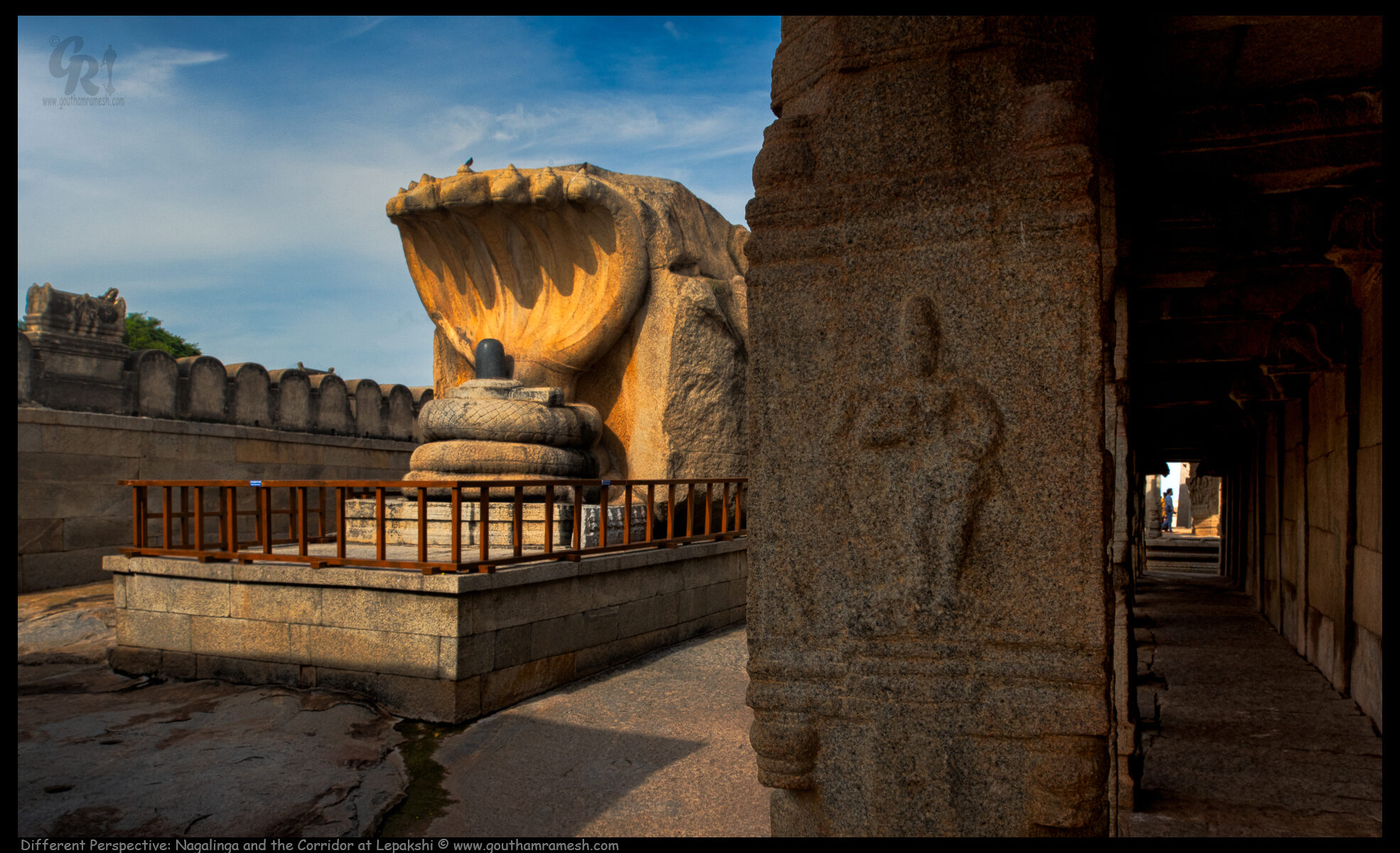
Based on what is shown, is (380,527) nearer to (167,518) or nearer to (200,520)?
(200,520)

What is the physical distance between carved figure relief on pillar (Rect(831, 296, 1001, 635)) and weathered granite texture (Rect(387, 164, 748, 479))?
7231 mm

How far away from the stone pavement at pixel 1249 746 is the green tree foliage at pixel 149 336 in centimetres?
2936

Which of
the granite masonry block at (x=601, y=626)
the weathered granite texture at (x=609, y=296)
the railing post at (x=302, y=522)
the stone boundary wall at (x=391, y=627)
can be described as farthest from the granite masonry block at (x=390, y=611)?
the weathered granite texture at (x=609, y=296)

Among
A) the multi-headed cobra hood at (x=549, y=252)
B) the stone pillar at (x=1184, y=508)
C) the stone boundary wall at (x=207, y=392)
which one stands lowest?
the stone pillar at (x=1184, y=508)

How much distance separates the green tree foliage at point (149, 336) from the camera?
29.8m

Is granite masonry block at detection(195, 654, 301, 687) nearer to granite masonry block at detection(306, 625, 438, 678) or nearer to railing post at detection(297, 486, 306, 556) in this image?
granite masonry block at detection(306, 625, 438, 678)

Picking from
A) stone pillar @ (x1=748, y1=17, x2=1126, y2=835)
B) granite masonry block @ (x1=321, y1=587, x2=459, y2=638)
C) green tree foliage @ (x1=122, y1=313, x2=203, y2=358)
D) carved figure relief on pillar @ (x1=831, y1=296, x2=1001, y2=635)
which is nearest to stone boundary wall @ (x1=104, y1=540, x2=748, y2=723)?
granite masonry block @ (x1=321, y1=587, x2=459, y2=638)

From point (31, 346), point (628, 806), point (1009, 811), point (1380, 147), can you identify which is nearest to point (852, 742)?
point (1009, 811)

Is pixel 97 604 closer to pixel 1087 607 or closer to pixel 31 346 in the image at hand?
pixel 31 346

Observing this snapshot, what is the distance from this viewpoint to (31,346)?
9.22 metres

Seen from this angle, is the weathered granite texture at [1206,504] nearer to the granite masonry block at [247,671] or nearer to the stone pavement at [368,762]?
the stone pavement at [368,762]

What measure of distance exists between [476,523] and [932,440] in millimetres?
5782

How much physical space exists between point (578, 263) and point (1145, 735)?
6.92 metres

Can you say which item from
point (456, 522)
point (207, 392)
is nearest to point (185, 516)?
point (456, 522)
